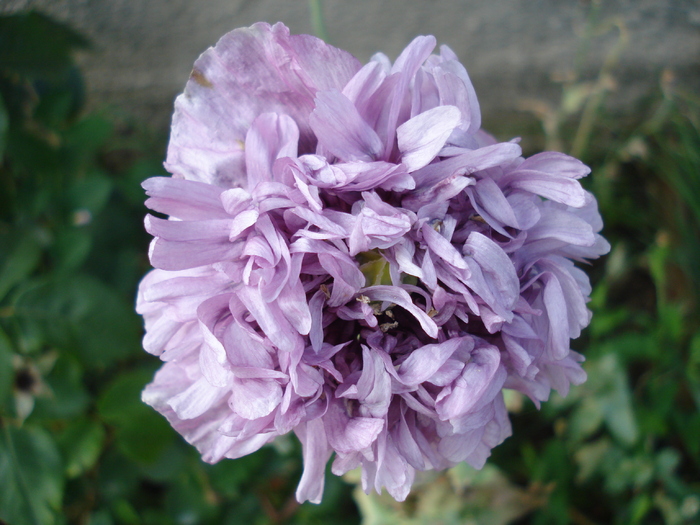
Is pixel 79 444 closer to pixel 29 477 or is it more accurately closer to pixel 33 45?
pixel 29 477

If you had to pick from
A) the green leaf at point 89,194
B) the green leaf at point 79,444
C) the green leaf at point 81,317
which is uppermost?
the green leaf at point 89,194

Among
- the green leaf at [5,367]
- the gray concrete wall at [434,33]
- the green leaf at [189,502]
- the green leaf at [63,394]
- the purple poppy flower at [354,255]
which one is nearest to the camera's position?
the purple poppy flower at [354,255]

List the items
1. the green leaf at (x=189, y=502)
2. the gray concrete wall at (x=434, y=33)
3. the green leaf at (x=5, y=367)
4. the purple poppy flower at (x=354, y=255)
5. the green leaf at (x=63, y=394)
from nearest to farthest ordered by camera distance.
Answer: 1. the purple poppy flower at (x=354, y=255)
2. the green leaf at (x=5, y=367)
3. the green leaf at (x=63, y=394)
4. the green leaf at (x=189, y=502)
5. the gray concrete wall at (x=434, y=33)

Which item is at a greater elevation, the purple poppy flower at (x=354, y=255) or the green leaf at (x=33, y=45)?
the green leaf at (x=33, y=45)

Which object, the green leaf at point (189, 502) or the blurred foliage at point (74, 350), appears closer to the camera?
the blurred foliage at point (74, 350)

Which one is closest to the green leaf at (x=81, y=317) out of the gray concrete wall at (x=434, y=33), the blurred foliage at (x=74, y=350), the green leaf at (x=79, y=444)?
the blurred foliage at (x=74, y=350)

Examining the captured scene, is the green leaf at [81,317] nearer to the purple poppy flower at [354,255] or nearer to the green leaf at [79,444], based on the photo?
the green leaf at [79,444]

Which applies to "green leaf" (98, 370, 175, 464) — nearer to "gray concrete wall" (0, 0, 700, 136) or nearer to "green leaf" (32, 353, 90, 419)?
"green leaf" (32, 353, 90, 419)

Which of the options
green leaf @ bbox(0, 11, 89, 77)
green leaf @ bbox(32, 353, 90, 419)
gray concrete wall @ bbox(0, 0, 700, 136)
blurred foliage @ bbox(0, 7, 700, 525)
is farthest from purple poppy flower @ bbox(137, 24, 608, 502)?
gray concrete wall @ bbox(0, 0, 700, 136)
